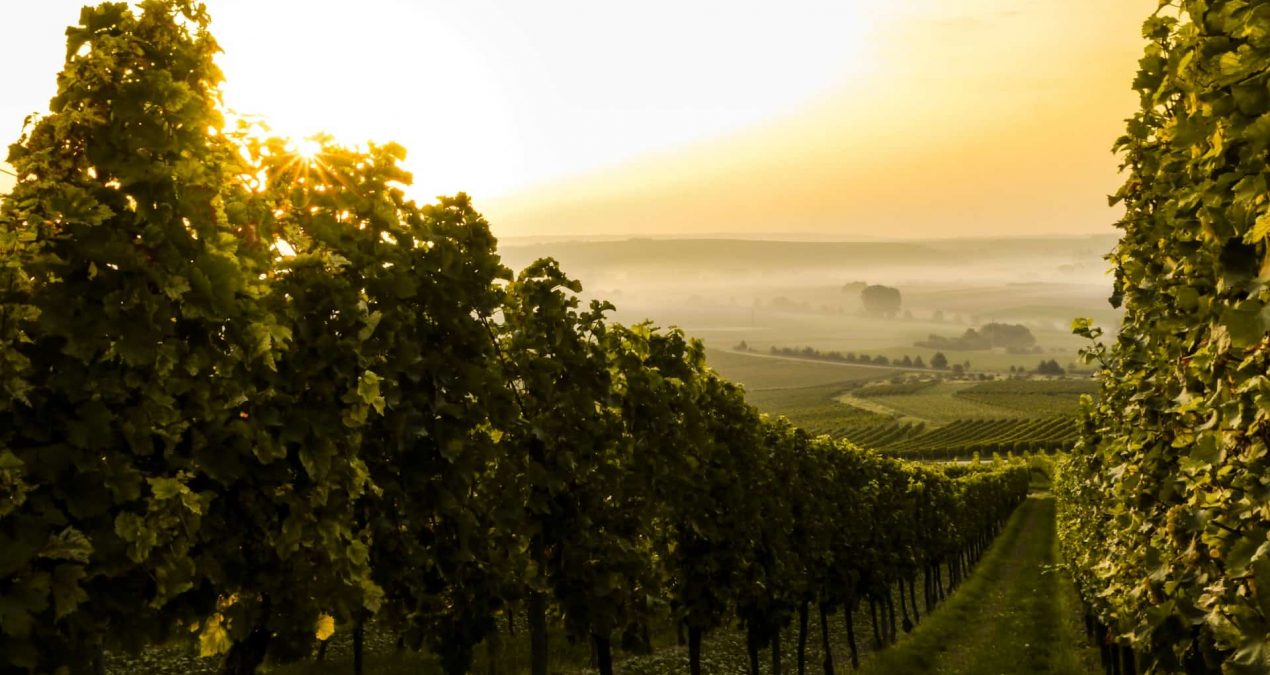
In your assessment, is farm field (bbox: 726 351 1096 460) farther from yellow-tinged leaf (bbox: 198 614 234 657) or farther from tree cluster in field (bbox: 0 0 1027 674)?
yellow-tinged leaf (bbox: 198 614 234 657)

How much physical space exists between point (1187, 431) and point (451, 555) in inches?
281

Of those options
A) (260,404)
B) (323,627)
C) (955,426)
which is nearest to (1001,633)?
(323,627)

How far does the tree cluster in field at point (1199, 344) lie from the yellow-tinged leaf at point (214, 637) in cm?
674

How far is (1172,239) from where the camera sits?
24.9ft

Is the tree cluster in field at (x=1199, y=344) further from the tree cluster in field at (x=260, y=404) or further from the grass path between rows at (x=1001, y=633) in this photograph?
the grass path between rows at (x=1001, y=633)

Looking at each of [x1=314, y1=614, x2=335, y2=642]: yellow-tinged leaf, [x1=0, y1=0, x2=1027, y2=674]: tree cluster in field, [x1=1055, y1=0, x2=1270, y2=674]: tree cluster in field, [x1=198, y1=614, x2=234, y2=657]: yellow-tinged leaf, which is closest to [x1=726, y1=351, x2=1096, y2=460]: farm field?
[x1=1055, y1=0, x2=1270, y2=674]: tree cluster in field

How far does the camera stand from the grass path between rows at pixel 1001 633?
77.3 feet

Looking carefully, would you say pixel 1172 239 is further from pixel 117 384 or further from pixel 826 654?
pixel 826 654

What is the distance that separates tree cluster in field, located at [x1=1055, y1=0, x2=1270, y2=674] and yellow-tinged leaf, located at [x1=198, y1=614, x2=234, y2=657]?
6.74 metres

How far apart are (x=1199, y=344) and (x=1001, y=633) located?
2588 centimetres

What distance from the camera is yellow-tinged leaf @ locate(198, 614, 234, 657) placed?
20.5 ft

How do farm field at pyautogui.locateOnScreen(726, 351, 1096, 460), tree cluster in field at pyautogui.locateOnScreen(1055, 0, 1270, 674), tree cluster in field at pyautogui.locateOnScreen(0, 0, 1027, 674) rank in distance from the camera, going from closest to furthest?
tree cluster in field at pyautogui.locateOnScreen(1055, 0, 1270, 674) → tree cluster in field at pyautogui.locateOnScreen(0, 0, 1027, 674) → farm field at pyautogui.locateOnScreen(726, 351, 1096, 460)

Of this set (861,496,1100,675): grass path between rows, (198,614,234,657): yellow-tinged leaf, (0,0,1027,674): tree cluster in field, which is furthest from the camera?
(861,496,1100,675): grass path between rows

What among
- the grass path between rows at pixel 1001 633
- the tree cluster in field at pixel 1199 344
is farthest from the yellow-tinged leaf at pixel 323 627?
the grass path between rows at pixel 1001 633
